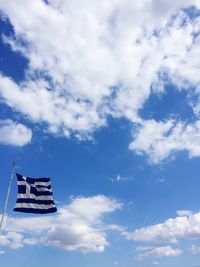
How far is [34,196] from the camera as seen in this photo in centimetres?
4844

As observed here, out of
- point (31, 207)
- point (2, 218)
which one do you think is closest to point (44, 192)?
point (31, 207)

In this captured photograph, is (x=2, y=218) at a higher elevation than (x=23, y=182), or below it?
below

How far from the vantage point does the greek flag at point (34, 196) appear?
47.9 meters

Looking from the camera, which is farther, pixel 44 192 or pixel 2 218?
pixel 44 192

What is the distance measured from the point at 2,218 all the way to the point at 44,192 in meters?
5.71

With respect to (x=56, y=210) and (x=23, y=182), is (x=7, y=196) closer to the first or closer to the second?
(x=23, y=182)

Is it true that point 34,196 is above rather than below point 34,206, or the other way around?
above

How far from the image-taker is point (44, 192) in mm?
48531

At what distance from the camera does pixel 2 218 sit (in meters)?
44.7

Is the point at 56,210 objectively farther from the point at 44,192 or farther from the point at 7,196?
the point at 7,196

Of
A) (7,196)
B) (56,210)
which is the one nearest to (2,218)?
(7,196)

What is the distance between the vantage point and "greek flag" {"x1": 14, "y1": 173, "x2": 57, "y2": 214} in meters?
47.9

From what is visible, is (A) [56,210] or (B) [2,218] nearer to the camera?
(B) [2,218]

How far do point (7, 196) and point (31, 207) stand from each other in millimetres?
2877
